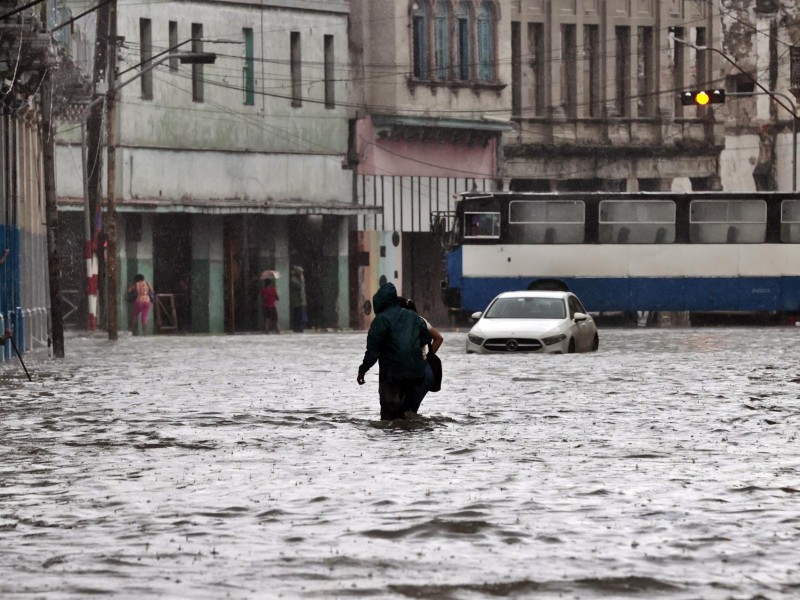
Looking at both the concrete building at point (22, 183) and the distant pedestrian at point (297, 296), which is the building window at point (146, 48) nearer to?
the distant pedestrian at point (297, 296)

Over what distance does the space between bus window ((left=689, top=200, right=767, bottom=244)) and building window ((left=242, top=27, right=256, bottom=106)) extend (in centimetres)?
1338

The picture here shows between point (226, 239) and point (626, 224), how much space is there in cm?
1132

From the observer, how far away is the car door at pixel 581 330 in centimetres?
3672

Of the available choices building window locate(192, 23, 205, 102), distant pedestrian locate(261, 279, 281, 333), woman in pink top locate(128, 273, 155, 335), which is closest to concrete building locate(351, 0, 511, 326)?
distant pedestrian locate(261, 279, 281, 333)

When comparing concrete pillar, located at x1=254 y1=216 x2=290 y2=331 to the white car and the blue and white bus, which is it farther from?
the white car

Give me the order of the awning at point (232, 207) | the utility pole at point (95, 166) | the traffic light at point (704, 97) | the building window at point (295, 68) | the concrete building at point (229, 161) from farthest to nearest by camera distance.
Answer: the building window at point (295, 68) < the concrete building at point (229, 161) < the awning at point (232, 207) < the utility pole at point (95, 166) < the traffic light at point (704, 97)

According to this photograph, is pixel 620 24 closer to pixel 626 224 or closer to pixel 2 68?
pixel 626 224

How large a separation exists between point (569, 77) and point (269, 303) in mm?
16510

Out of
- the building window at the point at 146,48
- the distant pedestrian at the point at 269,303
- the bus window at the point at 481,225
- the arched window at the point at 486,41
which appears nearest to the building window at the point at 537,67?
the arched window at the point at 486,41

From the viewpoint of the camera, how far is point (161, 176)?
5619 centimetres

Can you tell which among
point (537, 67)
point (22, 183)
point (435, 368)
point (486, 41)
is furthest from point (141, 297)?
point (435, 368)

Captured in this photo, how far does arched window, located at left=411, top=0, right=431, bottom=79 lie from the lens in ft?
202

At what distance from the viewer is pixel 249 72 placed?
5862 cm

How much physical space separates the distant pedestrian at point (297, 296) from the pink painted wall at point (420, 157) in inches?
192
